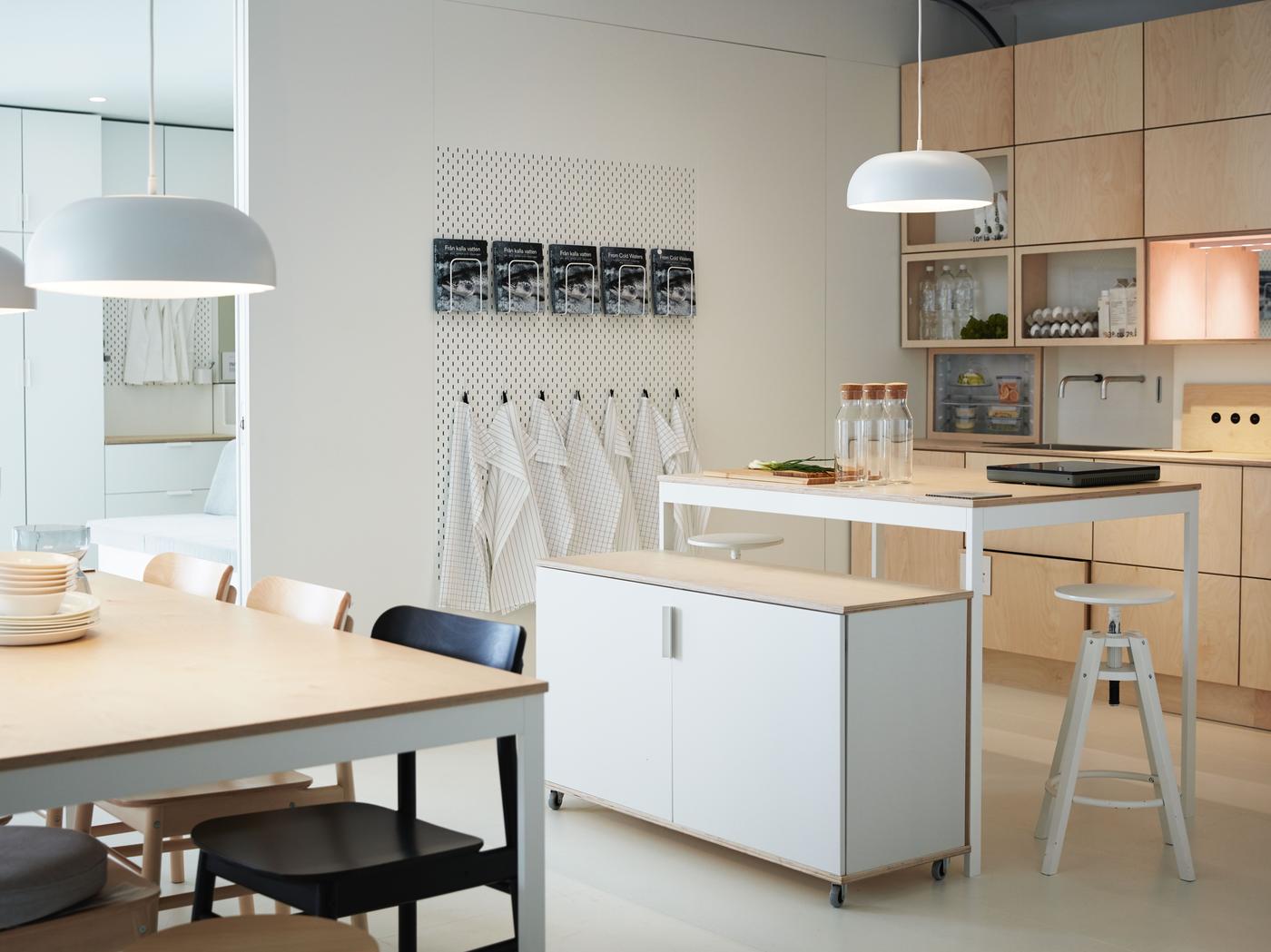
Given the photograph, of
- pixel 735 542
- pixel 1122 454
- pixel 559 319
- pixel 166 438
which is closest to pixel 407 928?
pixel 735 542

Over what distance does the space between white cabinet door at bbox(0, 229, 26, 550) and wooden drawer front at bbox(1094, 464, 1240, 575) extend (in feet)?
17.3

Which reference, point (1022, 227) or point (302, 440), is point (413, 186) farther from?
point (1022, 227)

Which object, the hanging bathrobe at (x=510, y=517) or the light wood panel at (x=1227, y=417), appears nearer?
the hanging bathrobe at (x=510, y=517)

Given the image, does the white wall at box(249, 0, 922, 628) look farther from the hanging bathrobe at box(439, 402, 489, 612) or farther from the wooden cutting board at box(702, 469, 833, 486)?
the wooden cutting board at box(702, 469, 833, 486)

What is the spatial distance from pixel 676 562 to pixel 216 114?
4.93 meters

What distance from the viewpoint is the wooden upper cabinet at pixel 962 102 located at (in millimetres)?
6109

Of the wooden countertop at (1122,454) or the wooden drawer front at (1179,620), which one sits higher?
the wooden countertop at (1122,454)

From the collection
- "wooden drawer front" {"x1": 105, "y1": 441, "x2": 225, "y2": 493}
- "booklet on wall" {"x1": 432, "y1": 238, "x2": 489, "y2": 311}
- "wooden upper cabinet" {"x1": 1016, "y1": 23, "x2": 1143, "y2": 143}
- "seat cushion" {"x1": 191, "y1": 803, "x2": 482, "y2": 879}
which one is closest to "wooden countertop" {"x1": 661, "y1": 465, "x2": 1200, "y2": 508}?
"booklet on wall" {"x1": 432, "y1": 238, "x2": 489, "y2": 311}

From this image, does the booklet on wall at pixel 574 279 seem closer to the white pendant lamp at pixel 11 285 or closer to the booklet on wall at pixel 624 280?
the booklet on wall at pixel 624 280

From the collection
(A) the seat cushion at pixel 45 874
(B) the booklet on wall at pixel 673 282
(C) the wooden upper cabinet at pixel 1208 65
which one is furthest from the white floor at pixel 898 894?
(C) the wooden upper cabinet at pixel 1208 65

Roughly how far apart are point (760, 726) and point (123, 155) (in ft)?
19.1

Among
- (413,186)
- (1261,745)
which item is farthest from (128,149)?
(1261,745)

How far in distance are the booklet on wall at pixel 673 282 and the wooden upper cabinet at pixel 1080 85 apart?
5.06 ft

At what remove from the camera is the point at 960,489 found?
3.82m
